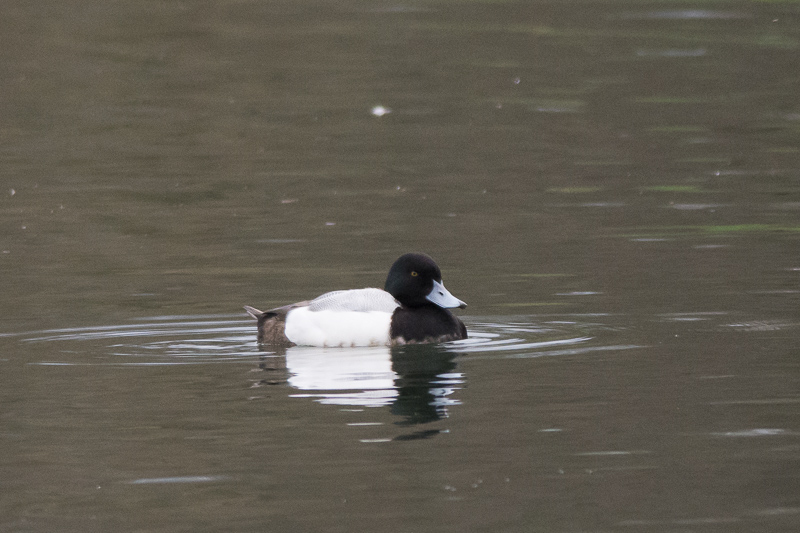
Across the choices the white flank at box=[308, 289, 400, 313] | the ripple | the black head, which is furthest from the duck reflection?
the black head

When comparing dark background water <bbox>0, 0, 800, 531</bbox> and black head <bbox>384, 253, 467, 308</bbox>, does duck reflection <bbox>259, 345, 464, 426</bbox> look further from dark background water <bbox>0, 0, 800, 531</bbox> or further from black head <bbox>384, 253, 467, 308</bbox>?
black head <bbox>384, 253, 467, 308</bbox>

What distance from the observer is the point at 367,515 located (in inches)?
255

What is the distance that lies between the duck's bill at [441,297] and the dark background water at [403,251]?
359 mm

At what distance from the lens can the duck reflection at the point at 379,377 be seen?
8.59m

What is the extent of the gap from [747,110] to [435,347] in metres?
11.1

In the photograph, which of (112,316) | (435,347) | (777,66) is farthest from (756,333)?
(777,66)

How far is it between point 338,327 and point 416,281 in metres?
0.76

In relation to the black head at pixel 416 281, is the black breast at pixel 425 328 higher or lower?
lower

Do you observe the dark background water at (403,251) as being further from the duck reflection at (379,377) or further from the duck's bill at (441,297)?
the duck's bill at (441,297)

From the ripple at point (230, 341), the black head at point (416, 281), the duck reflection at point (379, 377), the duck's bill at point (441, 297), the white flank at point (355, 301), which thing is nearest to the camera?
the duck reflection at point (379, 377)

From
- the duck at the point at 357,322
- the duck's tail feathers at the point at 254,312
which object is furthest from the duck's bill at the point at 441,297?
the duck's tail feathers at the point at 254,312

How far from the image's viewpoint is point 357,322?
35.0 feet

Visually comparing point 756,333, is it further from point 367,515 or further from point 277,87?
point 277,87

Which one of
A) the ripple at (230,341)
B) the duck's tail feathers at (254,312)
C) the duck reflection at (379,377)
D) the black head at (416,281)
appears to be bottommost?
the duck reflection at (379,377)
